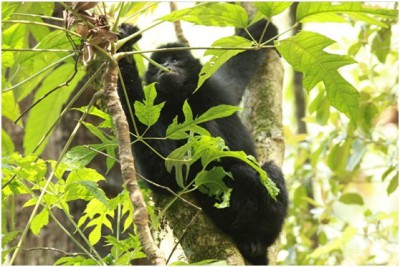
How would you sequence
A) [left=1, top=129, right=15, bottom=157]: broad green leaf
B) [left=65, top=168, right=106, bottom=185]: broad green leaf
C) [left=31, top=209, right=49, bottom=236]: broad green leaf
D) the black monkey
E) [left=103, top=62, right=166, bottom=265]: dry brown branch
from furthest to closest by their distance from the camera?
the black monkey < [left=1, top=129, right=15, bottom=157]: broad green leaf < [left=31, top=209, right=49, bottom=236]: broad green leaf < [left=65, top=168, right=106, bottom=185]: broad green leaf < [left=103, top=62, right=166, bottom=265]: dry brown branch

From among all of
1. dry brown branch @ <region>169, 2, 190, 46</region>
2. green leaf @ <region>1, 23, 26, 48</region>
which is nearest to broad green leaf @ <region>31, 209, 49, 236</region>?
green leaf @ <region>1, 23, 26, 48</region>

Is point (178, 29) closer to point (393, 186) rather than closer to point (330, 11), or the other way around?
point (393, 186)

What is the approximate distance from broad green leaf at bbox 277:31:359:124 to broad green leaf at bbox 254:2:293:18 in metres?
0.13

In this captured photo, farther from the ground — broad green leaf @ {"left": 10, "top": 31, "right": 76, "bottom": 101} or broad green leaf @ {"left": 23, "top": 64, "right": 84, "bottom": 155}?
broad green leaf @ {"left": 10, "top": 31, "right": 76, "bottom": 101}

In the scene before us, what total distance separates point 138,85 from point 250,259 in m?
1.43

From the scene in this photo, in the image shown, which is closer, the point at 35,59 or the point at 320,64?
the point at 320,64

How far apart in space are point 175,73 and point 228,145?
789 millimetres

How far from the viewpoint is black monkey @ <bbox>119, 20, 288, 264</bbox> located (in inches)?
156

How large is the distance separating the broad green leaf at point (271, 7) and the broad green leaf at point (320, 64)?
132mm

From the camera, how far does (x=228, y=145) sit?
4.86 m

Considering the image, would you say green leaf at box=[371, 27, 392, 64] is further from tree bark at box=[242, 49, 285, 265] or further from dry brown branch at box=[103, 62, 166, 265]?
dry brown branch at box=[103, 62, 166, 265]

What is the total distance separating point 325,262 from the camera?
597 cm

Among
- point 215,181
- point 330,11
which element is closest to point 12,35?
point 215,181

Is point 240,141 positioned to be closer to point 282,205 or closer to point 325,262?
point 282,205
